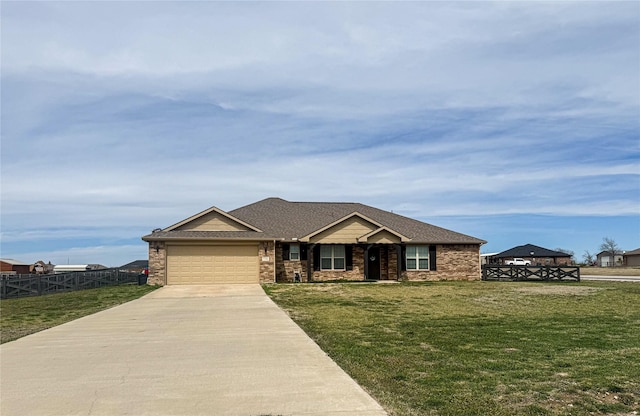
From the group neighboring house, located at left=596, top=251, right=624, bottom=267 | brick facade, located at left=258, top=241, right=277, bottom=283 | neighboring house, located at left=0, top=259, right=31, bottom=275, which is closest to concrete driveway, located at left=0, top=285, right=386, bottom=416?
→ brick facade, located at left=258, top=241, right=277, bottom=283

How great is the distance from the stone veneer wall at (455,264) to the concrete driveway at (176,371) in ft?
63.2

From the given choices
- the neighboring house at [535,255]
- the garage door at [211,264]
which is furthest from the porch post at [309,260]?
the neighboring house at [535,255]

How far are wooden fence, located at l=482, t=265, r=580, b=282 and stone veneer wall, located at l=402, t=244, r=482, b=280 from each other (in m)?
1.97

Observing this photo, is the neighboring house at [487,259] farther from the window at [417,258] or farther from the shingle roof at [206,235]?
the shingle roof at [206,235]

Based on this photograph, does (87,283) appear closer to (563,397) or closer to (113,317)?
(113,317)

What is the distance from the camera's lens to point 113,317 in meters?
15.3

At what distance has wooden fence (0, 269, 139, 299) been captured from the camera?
79.9 ft

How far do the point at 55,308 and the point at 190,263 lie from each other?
9040 mm

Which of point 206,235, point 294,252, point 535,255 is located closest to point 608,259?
point 535,255

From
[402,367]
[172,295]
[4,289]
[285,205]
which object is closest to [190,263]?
[172,295]

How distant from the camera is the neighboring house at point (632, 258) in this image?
73.6 meters

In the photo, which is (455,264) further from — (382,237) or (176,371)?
(176,371)

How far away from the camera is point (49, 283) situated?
26.4 meters

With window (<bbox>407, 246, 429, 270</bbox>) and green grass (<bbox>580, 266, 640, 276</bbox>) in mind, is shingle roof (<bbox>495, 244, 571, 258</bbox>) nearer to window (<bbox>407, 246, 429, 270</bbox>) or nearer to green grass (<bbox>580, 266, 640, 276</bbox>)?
green grass (<bbox>580, 266, 640, 276</bbox>)
